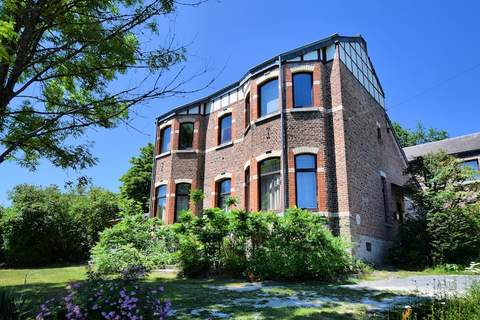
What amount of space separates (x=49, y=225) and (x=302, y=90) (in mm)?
14257

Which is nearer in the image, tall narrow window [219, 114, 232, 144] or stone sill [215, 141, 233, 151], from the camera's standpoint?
stone sill [215, 141, 233, 151]

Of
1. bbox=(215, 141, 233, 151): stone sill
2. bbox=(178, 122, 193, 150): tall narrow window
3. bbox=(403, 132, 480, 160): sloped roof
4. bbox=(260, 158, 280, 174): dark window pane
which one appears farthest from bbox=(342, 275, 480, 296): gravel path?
bbox=(403, 132, 480, 160): sloped roof

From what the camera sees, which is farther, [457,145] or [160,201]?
[457,145]

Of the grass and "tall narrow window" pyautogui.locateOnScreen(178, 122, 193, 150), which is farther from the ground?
"tall narrow window" pyautogui.locateOnScreen(178, 122, 193, 150)

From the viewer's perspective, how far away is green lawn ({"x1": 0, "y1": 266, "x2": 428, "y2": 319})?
616 cm

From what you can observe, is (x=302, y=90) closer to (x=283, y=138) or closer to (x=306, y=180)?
(x=283, y=138)

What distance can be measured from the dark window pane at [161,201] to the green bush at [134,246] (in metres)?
3.77

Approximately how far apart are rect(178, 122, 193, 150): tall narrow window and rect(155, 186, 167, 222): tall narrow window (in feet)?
8.19

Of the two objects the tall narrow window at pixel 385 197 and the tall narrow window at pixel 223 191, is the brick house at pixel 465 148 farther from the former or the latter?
the tall narrow window at pixel 223 191

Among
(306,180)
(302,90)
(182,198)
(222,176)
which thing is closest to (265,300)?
(306,180)

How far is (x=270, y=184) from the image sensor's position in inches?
567

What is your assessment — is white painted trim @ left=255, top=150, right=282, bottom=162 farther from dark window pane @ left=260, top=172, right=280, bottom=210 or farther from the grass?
the grass

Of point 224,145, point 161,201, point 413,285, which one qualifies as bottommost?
point 413,285

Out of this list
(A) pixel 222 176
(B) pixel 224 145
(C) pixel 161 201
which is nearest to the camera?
(A) pixel 222 176
